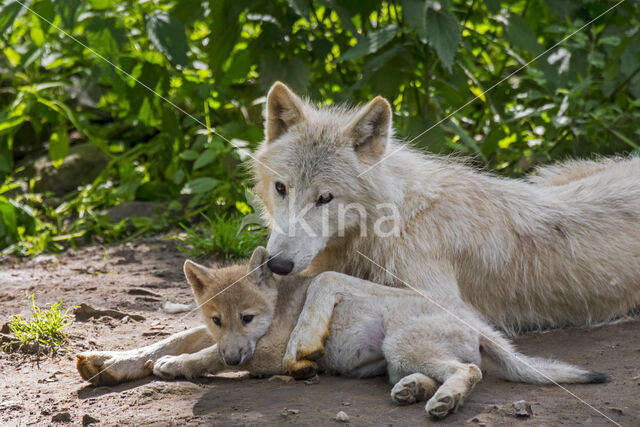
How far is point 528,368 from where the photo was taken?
344cm

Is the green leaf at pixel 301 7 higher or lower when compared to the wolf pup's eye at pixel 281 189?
higher

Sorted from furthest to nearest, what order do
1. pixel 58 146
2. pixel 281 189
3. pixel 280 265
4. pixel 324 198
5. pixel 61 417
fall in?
pixel 58 146
pixel 281 189
pixel 324 198
pixel 280 265
pixel 61 417

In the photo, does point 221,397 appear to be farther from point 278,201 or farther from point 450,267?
point 450,267

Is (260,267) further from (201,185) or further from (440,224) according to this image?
(201,185)

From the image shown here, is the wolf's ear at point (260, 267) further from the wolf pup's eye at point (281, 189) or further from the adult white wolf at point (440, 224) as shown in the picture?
the wolf pup's eye at point (281, 189)

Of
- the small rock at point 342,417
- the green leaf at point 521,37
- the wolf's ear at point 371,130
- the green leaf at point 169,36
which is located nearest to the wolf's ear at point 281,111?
the wolf's ear at point 371,130

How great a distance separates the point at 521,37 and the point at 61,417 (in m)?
4.67

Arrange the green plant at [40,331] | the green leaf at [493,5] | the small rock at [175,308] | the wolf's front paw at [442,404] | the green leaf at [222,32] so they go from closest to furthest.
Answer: the wolf's front paw at [442,404] → the green plant at [40,331] → the small rock at [175,308] → the green leaf at [493,5] → the green leaf at [222,32]

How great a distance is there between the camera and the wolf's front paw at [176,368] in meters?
→ 3.69

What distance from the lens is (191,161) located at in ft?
25.0

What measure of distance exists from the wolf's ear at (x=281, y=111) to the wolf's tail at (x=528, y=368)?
1793mm

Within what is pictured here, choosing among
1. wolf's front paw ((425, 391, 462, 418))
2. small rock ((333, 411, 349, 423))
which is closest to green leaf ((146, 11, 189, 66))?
small rock ((333, 411, 349, 423))

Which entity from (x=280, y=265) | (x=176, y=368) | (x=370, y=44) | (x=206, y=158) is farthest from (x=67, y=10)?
(x=176, y=368)

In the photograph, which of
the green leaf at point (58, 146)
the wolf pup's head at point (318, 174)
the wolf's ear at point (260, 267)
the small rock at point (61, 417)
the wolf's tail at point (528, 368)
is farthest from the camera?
the green leaf at point (58, 146)
